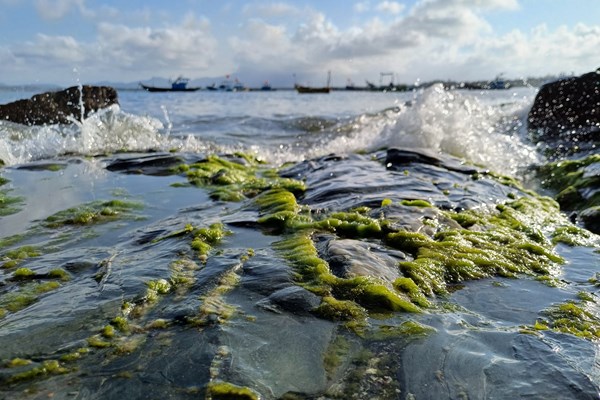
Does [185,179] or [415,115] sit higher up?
[415,115]

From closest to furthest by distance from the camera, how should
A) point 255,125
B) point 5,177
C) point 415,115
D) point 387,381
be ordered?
point 387,381
point 5,177
point 415,115
point 255,125

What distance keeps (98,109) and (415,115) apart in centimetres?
1020

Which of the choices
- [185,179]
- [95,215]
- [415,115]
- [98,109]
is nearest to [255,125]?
[98,109]

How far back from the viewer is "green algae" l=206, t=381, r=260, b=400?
167 cm

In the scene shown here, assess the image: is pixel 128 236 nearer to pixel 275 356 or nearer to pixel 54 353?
pixel 54 353

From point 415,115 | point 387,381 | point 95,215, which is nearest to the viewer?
point 387,381

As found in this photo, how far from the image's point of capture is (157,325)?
2.22 meters

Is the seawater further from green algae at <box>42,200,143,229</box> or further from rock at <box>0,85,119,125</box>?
green algae at <box>42,200,143,229</box>

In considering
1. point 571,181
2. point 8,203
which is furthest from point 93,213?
point 571,181

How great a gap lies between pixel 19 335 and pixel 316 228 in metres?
2.40

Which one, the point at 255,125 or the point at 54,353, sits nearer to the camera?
the point at 54,353

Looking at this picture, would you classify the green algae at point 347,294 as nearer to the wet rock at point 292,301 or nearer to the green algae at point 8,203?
the wet rock at point 292,301

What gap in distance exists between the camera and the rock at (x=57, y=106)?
12.2 meters

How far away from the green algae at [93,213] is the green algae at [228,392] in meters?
3.19
